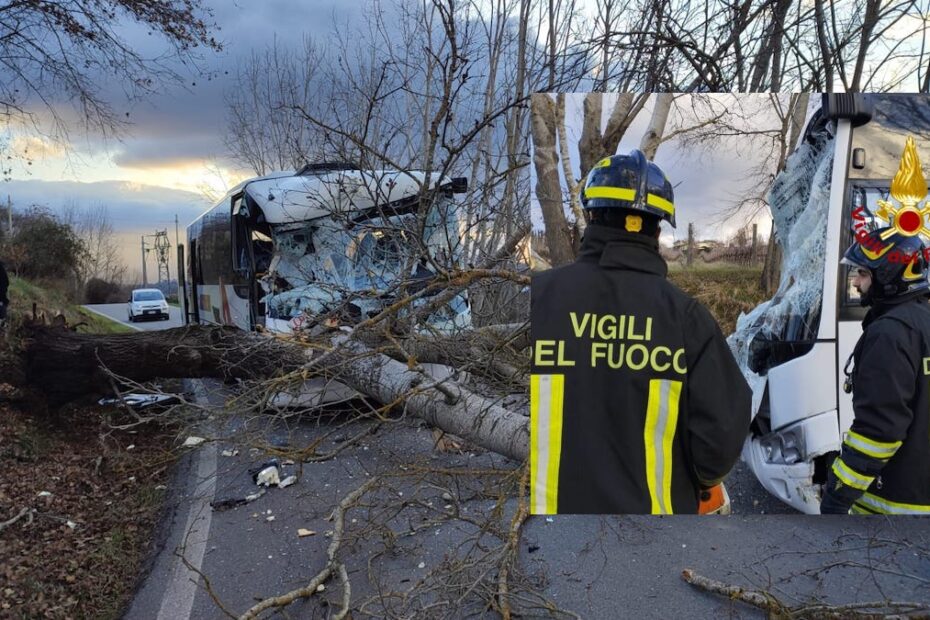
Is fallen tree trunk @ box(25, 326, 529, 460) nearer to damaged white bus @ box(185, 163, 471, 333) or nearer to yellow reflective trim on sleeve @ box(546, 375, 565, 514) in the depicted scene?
damaged white bus @ box(185, 163, 471, 333)

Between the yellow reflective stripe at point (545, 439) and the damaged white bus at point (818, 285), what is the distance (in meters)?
0.76

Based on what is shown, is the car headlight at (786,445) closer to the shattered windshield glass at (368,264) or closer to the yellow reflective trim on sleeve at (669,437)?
the yellow reflective trim on sleeve at (669,437)

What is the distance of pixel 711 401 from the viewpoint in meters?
2.22

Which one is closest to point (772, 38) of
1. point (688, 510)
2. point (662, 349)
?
point (662, 349)

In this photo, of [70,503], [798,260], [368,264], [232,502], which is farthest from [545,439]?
[70,503]

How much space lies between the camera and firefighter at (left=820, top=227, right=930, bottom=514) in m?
2.43

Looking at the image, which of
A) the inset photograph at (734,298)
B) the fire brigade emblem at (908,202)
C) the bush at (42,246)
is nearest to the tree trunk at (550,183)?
the inset photograph at (734,298)

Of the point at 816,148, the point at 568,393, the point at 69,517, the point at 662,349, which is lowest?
the point at 69,517

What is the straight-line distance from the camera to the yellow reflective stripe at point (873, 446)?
2.46 meters

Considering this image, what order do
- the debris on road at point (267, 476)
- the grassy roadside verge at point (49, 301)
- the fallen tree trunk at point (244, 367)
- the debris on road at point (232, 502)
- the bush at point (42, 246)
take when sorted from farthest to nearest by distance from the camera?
the bush at point (42, 246) → the grassy roadside verge at point (49, 301) → the debris on road at point (267, 476) → the debris on road at point (232, 502) → the fallen tree trunk at point (244, 367)

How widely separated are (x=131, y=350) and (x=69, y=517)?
168 centimetres

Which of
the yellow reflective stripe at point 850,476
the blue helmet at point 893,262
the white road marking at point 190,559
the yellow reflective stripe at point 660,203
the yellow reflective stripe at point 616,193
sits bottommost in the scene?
the white road marking at point 190,559

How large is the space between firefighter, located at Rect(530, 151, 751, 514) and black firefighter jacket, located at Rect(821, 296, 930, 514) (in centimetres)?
59

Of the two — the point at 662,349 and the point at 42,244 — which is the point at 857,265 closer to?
the point at 662,349
